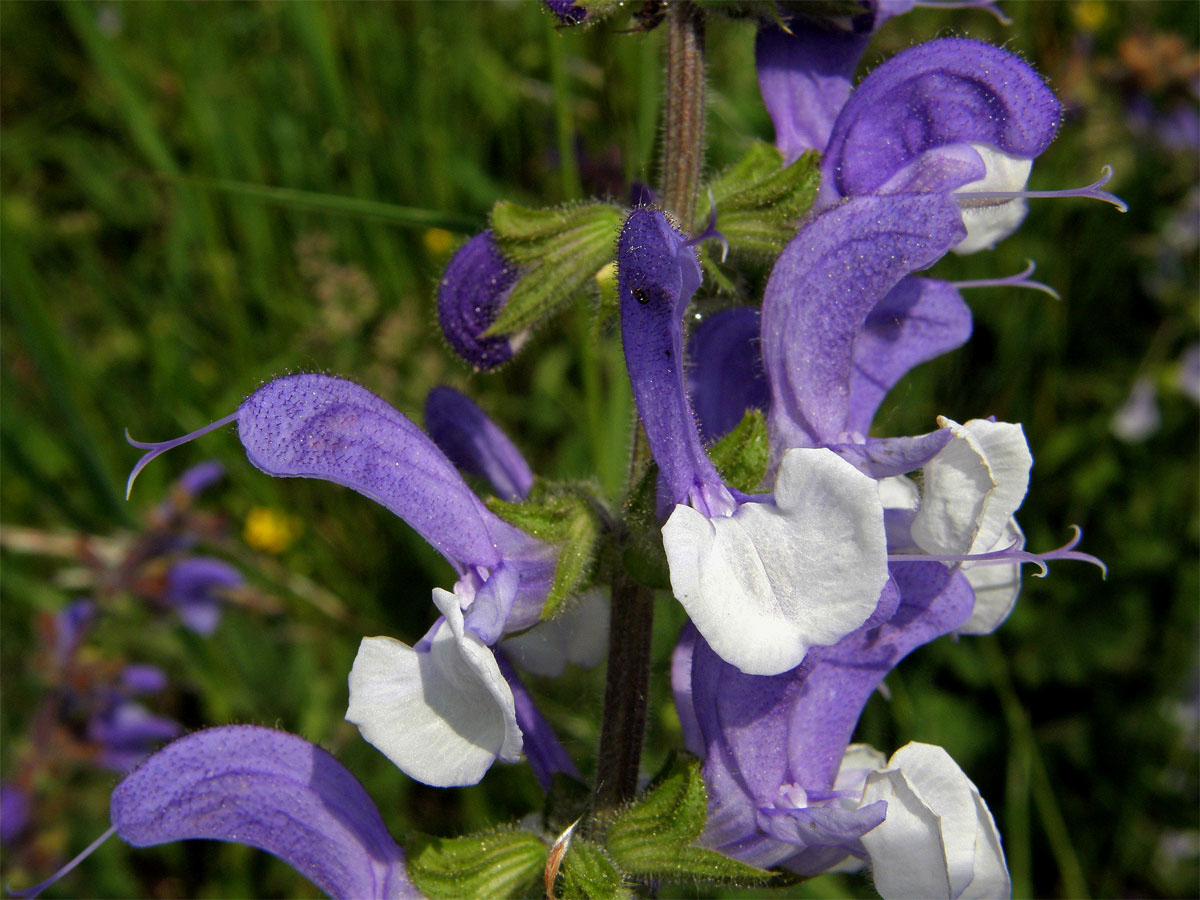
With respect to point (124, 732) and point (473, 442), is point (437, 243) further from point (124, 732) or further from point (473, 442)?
point (473, 442)

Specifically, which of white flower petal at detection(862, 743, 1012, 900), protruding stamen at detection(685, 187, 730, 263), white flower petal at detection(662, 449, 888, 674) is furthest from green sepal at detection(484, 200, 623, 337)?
white flower petal at detection(862, 743, 1012, 900)

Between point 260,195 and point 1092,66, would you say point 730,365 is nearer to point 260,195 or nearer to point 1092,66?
point 260,195

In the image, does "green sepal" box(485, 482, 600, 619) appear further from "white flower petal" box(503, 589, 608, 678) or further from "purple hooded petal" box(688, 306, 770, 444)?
"purple hooded petal" box(688, 306, 770, 444)

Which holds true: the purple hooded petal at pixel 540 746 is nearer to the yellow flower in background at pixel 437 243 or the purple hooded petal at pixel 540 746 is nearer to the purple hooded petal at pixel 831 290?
the purple hooded petal at pixel 831 290

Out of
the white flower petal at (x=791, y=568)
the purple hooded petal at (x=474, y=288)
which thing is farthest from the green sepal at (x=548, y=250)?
the white flower petal at (x=791, y=568)

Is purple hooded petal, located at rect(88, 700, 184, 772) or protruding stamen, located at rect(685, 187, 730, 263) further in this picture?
purple hooded petal, located at rect(88, 700, 184, 772)

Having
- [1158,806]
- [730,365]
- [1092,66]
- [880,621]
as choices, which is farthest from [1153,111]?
[880,621]

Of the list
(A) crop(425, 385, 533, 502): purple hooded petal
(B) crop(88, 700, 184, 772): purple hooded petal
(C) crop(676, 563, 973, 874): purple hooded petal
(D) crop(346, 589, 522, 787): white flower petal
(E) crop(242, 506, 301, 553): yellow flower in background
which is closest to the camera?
(D) crop(346, 589, 522, 787): white flower petal

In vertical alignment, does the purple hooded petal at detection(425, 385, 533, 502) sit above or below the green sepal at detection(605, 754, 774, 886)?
above
